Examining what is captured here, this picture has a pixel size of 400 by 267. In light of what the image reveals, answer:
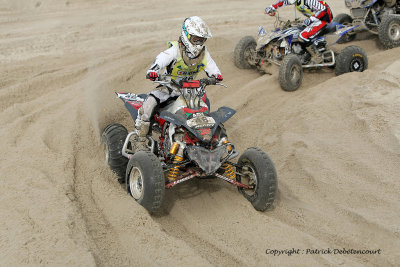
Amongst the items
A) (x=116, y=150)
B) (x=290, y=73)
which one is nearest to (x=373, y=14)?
(x=290, y=73)

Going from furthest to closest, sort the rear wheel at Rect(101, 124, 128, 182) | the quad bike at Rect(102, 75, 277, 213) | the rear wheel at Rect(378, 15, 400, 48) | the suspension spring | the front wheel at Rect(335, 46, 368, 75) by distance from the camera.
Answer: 1. the rear wheel at Rect(378, 15, 400, 48)
2. the front wheel at Rect(335, 46, 368, 75)
3. the rear wheel at Rect(101, 124, 128, 182)
4. the suspension spring
5. the quad bike at Rect(102, 75, 277, 213)

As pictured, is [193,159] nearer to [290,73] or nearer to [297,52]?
[290,73]

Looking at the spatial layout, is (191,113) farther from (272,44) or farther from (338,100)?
(272,44)

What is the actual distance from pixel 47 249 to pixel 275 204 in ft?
9.43

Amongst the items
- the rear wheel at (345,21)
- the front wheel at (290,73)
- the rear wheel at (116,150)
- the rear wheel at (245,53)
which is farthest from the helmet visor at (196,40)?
the rear wheel at (345,21)

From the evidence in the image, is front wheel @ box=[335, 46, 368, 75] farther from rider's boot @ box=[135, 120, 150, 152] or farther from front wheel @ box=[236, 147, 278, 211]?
rider's boot @ box=[135, 120, 150, 152]

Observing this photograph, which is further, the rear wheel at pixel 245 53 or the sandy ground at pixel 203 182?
the rear wheel at pixel 245 53

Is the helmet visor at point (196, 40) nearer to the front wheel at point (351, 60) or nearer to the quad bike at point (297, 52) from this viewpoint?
the quad bike at point (297, 52)

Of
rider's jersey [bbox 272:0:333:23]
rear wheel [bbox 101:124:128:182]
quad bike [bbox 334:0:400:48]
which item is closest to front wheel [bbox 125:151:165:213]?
rear wheel [bbox 101:124:128:182]

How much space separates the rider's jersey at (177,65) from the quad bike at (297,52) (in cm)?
400

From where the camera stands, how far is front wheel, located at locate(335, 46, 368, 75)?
959cm

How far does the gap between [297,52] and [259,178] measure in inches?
237

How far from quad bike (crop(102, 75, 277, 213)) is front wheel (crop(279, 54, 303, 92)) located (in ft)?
13.0

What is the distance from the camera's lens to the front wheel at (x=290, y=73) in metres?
9.26
